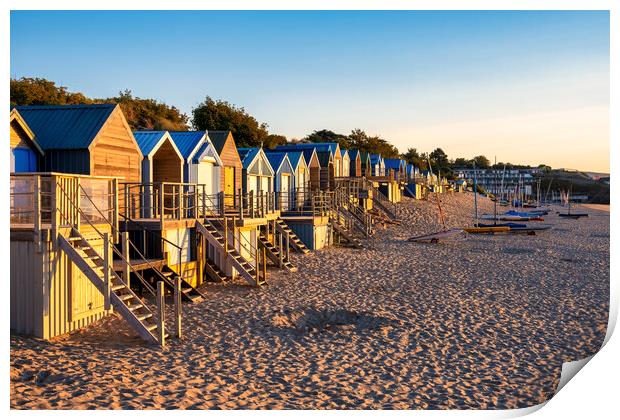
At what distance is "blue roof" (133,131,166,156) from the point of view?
20391mm

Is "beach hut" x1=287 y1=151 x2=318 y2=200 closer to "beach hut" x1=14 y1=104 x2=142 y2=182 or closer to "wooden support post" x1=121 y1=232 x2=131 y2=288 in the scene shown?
"beach hut" x1=14 y1=104 x2=142 y2=182

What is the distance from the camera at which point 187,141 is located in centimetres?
2319

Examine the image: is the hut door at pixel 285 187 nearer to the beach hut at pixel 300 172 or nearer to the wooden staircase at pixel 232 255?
the beach hut at pixel 300 172

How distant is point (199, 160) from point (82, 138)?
6.24 metres

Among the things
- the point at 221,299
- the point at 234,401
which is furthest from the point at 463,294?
the point at 234,401

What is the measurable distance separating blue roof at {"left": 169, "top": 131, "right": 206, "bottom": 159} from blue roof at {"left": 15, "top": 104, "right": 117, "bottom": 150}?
4840mm

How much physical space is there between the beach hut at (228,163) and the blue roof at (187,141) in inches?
89.5

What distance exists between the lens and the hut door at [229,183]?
86.7ft

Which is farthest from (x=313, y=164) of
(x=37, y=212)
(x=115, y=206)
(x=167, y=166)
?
(x=37, y=212)

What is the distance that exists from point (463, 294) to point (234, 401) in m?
11.3

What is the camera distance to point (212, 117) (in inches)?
2409

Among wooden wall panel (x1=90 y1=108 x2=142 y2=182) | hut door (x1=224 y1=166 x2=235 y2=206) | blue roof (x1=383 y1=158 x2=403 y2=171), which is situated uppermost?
blue roof (x1=383 y1=158 x2=403 y2=171)

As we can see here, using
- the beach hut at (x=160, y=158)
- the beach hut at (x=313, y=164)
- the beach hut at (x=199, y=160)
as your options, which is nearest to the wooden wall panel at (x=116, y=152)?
the beach hut at (x=160, y=158)

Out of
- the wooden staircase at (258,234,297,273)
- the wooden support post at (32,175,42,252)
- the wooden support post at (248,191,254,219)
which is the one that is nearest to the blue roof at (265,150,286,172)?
the wooden staircase at (258,234,297,273)
